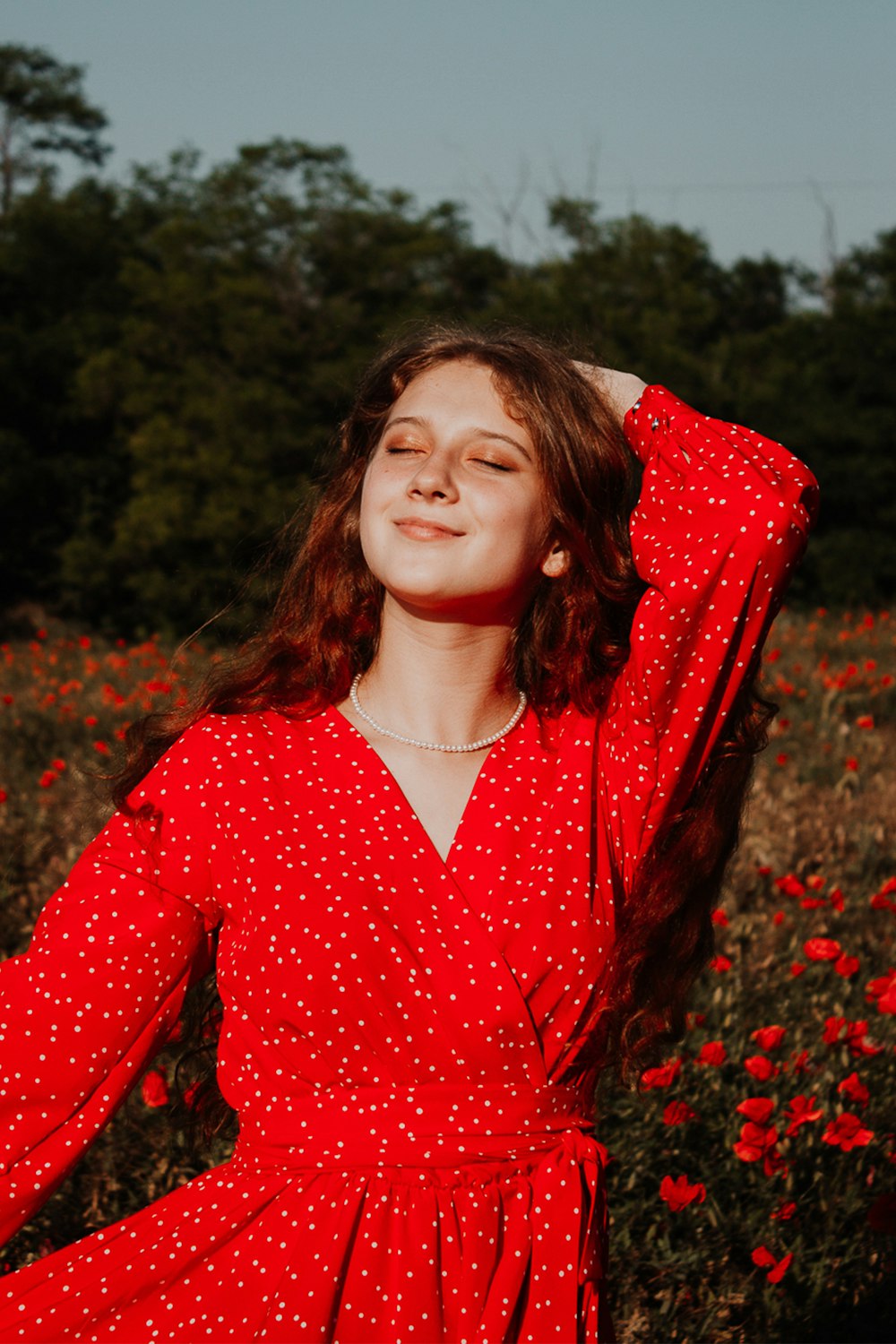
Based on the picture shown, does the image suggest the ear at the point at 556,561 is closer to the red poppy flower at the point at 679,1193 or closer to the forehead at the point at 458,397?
the forehead at the point at 458,397

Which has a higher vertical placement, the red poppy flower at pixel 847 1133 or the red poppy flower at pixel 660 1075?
the red poppy flower at pixel 660 1075

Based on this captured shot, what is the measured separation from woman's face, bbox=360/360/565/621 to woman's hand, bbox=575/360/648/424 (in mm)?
196

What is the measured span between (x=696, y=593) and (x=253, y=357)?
46.7 ft

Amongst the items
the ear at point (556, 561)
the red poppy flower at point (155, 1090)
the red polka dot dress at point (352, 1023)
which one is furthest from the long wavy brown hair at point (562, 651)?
the red poppy flower at point (155, 1090)

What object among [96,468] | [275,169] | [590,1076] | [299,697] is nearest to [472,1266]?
[590,1076]

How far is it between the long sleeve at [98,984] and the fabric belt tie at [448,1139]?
0.20 meters

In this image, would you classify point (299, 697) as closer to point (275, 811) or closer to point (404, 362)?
point (275, 811)

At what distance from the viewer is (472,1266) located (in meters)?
1.77

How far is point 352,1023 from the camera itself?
72.0 inches

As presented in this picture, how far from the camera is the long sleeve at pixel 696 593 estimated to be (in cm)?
198

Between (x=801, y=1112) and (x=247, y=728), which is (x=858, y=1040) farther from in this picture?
(x=247, y=728)

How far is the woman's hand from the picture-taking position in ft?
7.76

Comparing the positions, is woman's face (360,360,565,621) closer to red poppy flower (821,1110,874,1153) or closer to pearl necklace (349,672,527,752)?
pearl necklace (349,672,527,752)

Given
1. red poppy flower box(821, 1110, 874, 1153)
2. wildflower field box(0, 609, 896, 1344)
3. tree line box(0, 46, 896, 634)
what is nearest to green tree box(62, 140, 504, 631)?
tree line box(0, 46, 896, 634)
